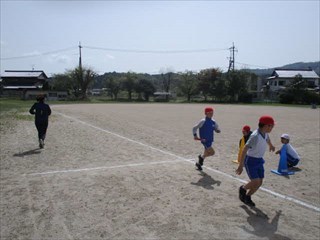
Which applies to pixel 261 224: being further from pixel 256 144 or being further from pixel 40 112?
pixel 40 112

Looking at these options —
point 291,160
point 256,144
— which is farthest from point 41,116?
point 256,144

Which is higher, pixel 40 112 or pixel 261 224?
pixel 40 112

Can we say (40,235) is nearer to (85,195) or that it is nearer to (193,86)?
(85,195)

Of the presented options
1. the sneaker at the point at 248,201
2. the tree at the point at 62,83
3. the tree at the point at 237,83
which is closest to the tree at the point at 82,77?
the tree at the point at 62,83

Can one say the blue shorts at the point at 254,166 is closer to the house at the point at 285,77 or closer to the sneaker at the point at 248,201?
the sneaker at the point at 248,201

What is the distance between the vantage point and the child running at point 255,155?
17.1 feet

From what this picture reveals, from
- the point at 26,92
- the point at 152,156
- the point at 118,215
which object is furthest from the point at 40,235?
the point at 26,92

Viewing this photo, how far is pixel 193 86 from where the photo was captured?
7850 centimetres

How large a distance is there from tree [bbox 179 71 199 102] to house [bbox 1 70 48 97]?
33575mm

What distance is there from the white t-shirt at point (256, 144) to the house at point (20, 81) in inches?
3156

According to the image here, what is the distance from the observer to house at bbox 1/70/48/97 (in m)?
80.2

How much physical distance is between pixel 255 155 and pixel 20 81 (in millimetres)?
86530

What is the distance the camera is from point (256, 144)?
5.26m

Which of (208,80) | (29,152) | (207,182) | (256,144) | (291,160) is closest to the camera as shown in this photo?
(256,144)
